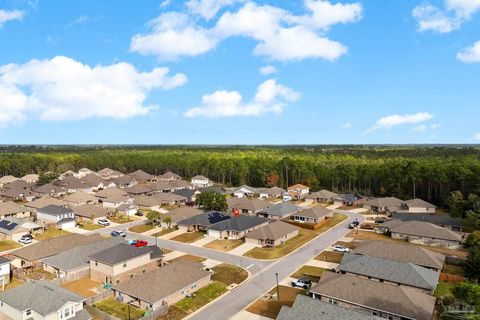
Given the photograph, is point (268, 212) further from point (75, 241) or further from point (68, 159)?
point (68, 159)

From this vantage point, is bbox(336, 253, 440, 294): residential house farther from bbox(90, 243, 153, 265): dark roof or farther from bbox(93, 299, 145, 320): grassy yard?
bbox(90, 243, 153, 265): dark roof

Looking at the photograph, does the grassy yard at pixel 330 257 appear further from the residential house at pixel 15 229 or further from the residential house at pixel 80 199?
the residential house at pixel 80 199

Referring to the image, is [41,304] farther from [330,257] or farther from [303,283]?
[330,257]

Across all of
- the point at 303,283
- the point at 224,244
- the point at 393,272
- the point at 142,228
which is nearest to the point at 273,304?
the point at 303,283

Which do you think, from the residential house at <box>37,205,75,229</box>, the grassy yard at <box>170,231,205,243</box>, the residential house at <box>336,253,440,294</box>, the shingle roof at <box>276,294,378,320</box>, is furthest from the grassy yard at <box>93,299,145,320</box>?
the residential house at <box>37,205,75,229</box>

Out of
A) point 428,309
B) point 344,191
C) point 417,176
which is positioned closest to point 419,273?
point 428,309

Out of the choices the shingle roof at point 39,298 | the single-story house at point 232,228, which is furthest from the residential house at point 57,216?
the shingle roof at point 39,298
